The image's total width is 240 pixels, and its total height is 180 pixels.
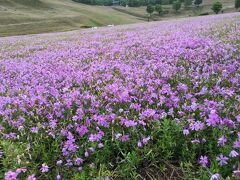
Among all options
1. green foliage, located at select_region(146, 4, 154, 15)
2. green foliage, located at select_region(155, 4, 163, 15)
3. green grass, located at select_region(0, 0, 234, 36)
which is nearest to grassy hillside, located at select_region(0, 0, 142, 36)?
green grass, located at select_region(0, 0, 234, 36)

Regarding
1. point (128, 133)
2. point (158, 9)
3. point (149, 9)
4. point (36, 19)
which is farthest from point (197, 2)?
point (128, 133)

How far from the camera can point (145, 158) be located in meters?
3.71

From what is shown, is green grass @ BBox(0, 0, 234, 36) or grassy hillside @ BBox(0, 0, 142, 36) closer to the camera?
green grass @ BBox(0, 0, 234, 36)

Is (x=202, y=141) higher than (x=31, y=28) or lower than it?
higher

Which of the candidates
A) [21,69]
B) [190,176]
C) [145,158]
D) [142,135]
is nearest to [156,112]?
[142,135]

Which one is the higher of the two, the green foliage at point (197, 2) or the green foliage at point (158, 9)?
the green foliage at point (197, 2)

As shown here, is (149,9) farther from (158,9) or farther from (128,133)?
(128,133)

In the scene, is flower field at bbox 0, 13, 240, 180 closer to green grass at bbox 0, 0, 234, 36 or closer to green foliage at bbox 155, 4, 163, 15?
green grass at bbox 0, 0, 234, 36

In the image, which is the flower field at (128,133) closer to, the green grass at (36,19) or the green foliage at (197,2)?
the green grass at (36,19)

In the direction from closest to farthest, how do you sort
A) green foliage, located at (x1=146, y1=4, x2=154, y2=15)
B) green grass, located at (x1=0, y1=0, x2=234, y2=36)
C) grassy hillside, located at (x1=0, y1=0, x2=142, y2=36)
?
1. green grass, located at (x1=0, y1=0, x2=234, y2=36)
2. grassy hillside, located at (x1=0, y1=0, x2=142, y2=36)
3. green foliage, located at (x1=146, y1=4, x2=154, y2=15)

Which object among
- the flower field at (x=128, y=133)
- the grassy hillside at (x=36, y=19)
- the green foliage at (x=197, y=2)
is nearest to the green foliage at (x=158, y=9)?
the green foliage at (x=197, y=2)

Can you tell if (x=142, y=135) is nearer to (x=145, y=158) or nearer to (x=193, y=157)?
(x=145, y=158)

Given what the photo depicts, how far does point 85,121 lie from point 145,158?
124cm

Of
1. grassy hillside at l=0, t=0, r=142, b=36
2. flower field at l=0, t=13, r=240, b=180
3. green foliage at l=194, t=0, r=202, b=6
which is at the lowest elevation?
Answer: grassy hillside at l=0, t=0, r=142, b=36
